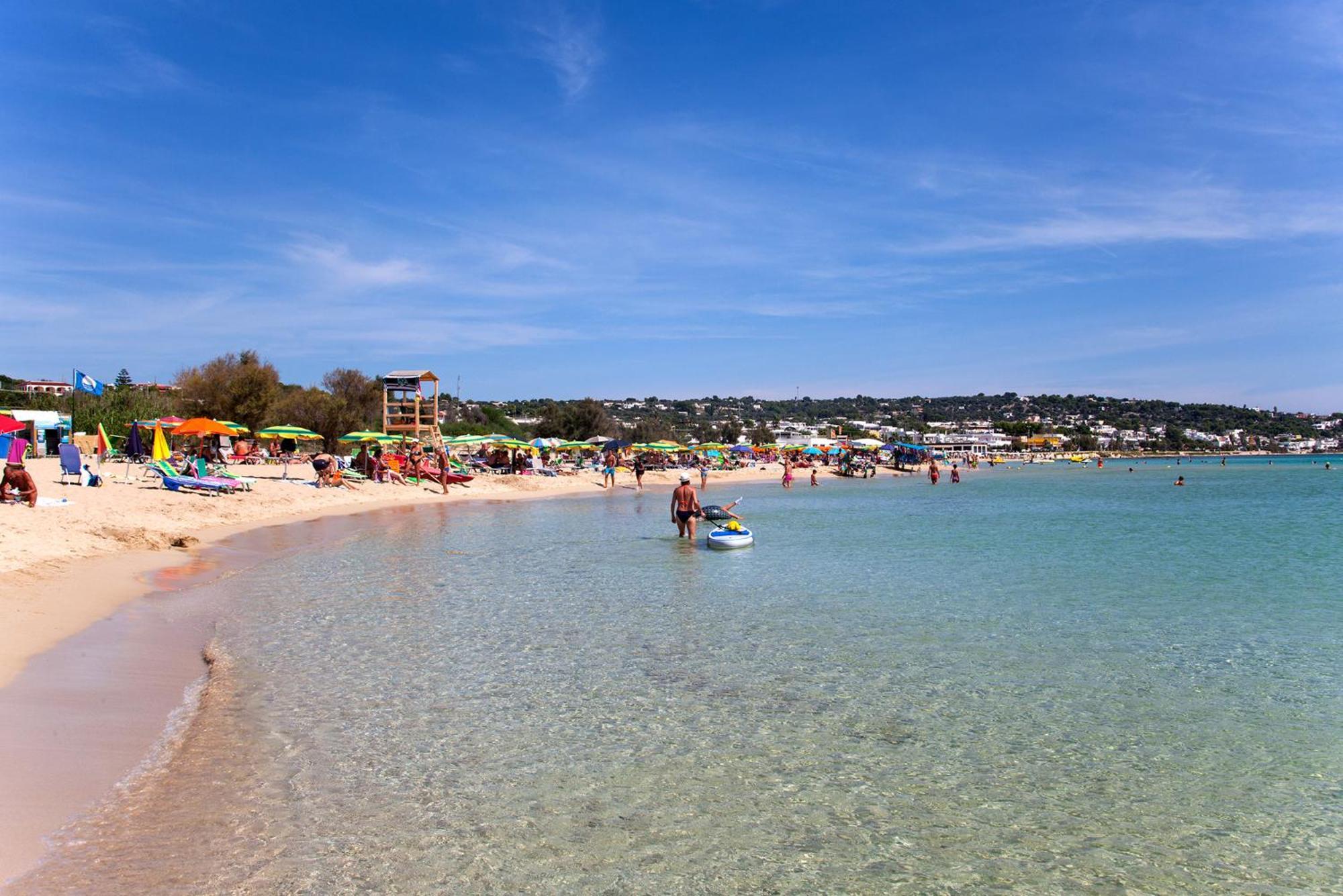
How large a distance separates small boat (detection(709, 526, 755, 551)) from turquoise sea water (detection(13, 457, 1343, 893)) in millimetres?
3853

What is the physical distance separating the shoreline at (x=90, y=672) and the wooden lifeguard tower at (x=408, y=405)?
91.4ft

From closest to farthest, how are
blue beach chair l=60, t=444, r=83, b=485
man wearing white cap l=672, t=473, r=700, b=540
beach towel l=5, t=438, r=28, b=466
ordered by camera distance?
beach towel l=5, t=438, r=28, b=466 < man wearing white cap l=672, t=473, r=700, b=540 < blue beach chair l=60, t=444, r=83, b=485

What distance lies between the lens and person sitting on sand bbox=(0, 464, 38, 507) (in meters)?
16.0

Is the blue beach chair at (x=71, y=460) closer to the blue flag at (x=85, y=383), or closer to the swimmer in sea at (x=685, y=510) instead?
the blue flag at (x=85, y=383)

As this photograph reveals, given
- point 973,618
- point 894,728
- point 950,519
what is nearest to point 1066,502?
point 950,519

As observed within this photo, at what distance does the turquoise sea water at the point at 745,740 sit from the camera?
15.3ft

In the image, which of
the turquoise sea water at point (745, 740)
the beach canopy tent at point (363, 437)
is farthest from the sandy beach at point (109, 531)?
the beach canopy tent at point (363, 437)

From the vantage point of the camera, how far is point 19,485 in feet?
53.0

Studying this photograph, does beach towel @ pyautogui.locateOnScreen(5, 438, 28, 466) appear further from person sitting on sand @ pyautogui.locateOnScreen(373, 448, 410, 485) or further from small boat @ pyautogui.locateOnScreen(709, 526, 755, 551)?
person sitting on sand @ pyautogui.locateOnScreen(373, 448, 410, 485)

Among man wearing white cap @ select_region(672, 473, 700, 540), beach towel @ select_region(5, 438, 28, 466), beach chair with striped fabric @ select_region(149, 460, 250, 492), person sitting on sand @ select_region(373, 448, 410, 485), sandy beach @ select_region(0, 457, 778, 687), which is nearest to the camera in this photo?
sandy beach @ select_region(0, 457, 778, 687)

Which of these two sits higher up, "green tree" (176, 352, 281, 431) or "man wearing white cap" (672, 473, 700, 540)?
"green tree" (176, 352, 281, 431)

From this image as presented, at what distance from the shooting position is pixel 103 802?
5.11 metres

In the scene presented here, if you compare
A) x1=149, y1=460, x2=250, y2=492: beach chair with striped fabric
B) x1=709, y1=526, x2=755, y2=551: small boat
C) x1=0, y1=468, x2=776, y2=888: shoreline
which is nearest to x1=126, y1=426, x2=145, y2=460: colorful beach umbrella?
x1=149, y1=460, x2=250, y2=492: beach chair with striped fabric

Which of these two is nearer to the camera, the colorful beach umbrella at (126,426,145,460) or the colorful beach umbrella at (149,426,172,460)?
the colorful beach umbrella at (149,426,172,460)
